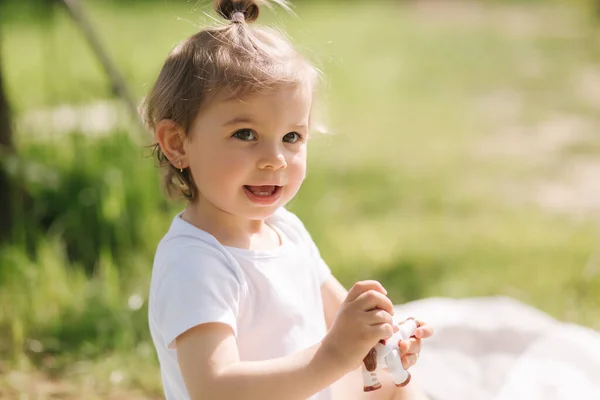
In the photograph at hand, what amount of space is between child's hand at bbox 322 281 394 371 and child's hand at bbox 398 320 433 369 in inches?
4.6

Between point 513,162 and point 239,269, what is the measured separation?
386 centimetres

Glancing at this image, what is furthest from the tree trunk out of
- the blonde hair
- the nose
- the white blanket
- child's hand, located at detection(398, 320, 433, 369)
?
child's hand, located at detection(398, 320, 433, 369)

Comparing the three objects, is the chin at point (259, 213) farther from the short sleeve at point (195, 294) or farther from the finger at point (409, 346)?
the finger at point (409, 346)

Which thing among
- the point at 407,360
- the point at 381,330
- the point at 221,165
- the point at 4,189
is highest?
the point at 221,165

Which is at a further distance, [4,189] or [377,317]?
[4,189]

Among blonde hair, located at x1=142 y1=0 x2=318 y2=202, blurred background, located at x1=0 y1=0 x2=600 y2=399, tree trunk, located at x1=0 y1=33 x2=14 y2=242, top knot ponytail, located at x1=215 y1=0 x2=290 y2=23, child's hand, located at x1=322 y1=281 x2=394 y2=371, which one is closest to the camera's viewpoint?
child's hand, located at x1=322 y1=281 x2=394 y2=371

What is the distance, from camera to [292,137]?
1729 mm

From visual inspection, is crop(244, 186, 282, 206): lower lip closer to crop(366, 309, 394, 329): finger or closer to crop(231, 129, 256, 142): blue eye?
crop(231, 129, 256, 142): blue eye

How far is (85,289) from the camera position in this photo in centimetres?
297

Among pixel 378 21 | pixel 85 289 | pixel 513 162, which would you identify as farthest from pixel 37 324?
pixel 378 21

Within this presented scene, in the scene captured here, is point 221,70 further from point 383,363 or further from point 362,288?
point 383,363

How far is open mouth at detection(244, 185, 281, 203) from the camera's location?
1689mm

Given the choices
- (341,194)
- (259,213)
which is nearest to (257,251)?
(259,213)

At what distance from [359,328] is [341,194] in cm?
316
